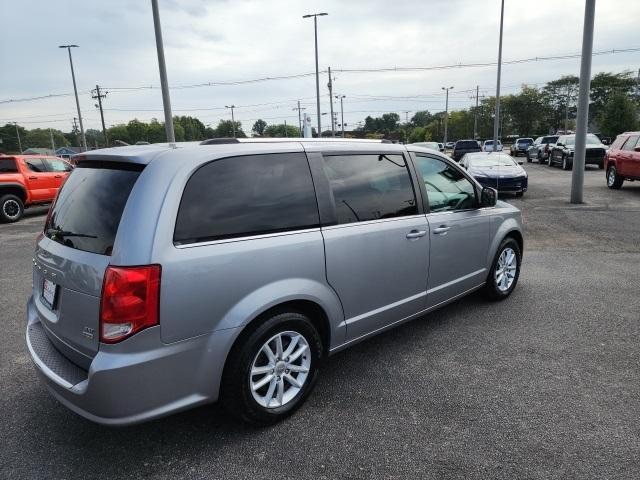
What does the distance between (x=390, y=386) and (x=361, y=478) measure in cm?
98

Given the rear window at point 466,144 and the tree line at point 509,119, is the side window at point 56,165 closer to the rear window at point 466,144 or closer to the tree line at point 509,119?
the rear window at point 466,144

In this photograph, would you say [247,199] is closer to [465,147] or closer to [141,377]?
[141,377]

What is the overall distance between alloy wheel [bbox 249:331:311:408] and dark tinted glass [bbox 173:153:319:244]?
2.33 feet

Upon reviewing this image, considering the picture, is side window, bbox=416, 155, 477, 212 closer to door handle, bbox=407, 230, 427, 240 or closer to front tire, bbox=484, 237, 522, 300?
door handle, bbox=407, 230, 427, 240

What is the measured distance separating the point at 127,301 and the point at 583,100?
13.5m

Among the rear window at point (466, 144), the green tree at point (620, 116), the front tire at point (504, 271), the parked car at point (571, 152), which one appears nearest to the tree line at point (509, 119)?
the green tree at point (620, 116)

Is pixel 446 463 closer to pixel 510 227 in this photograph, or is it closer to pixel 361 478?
pixel 361 478

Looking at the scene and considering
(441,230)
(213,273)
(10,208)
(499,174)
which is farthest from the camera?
(499,174)

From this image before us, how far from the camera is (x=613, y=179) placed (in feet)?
48.3

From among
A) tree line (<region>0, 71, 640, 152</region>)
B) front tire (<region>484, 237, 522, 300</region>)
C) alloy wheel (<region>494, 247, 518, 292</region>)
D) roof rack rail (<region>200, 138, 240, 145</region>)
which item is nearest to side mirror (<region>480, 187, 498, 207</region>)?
front tire (<region>484, 237, 522, 300</region>)

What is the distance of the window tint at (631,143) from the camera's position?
1371cm

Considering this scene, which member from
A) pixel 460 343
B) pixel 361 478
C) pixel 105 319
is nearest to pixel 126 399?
pixel 105 319

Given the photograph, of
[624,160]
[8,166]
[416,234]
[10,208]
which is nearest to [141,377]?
[416,234]

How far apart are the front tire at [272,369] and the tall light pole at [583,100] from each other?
11.6 m
